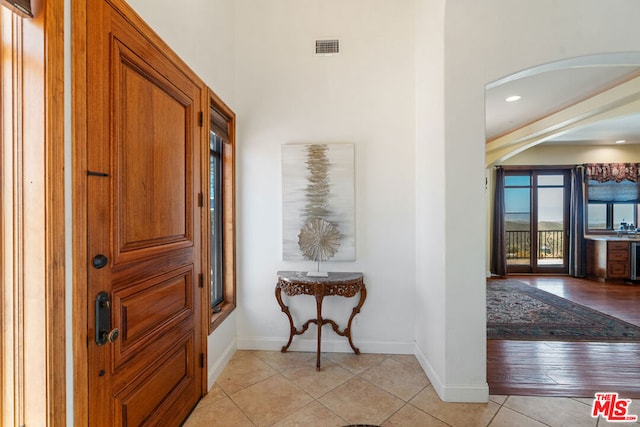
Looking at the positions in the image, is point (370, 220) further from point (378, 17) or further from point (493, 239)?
point (493, 239)

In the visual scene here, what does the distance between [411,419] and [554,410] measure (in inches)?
42.0

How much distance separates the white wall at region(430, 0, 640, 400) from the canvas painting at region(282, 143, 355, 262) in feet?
3.16

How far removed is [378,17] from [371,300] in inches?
115

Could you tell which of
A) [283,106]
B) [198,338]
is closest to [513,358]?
[198,338]

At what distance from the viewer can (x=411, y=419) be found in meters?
1.86

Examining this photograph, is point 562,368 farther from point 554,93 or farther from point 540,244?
point 540,244

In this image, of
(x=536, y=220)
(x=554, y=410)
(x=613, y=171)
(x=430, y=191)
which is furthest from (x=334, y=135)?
(x=613, y=171)

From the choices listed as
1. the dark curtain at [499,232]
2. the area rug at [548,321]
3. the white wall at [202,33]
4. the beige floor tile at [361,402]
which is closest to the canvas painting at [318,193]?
the white wall at [202,33]

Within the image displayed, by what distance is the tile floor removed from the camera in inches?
72.5

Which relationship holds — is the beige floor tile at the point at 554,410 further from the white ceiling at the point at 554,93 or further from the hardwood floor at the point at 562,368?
the white ceiling at the point at 554,93

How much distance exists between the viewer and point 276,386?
221 centimetres

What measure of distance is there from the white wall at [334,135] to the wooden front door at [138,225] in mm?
897

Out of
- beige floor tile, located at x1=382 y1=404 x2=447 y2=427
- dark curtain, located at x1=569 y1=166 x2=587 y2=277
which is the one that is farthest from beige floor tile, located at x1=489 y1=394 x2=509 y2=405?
dark curtain, located at x1=569 y1=166 x2=587 y2=277

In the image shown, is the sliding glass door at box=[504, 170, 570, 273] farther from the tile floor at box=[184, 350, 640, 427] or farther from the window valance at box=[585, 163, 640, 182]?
the tile floor at box=[184, 350, 640, 427]
